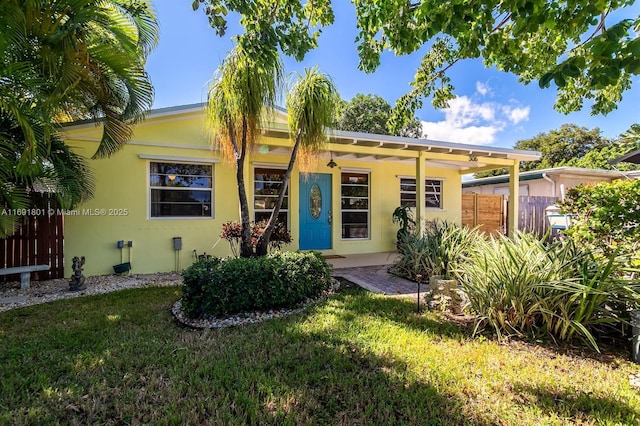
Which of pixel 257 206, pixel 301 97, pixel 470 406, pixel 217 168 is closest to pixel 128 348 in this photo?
pixel 470 406

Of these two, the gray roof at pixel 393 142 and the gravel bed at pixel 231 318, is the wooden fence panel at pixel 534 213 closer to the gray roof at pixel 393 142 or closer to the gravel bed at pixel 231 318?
the gray roof at pixel 393 142

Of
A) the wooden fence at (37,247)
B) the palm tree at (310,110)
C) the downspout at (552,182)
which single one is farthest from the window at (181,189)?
the downspout at (552,182)

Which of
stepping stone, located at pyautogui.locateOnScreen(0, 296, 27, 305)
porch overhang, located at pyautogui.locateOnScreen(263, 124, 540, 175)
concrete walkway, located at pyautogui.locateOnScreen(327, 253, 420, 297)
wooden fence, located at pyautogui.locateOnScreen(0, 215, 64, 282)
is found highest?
porch overhang, located at pyautogui.locateOnScreen(263, 124, 540, 175)

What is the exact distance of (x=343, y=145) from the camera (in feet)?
24.5

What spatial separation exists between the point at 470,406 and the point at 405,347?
96 centimetres

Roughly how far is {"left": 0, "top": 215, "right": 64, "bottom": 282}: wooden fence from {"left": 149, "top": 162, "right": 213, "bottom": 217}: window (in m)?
1.73

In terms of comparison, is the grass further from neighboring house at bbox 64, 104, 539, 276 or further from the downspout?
the downspout

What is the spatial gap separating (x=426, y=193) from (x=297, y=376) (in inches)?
358

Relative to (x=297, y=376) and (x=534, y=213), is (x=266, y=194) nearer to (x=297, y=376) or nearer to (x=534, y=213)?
(x=297, y=376)

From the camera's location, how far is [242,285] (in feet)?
13.7

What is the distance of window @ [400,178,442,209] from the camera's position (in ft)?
34.0

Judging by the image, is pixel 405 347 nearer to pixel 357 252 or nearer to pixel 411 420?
pixel 411 420

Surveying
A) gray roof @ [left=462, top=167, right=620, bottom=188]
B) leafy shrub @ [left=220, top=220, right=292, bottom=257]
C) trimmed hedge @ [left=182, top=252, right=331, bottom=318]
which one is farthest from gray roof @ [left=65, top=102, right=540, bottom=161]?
gray roof @ [left=462, top=167, right=620, bottom=188]
